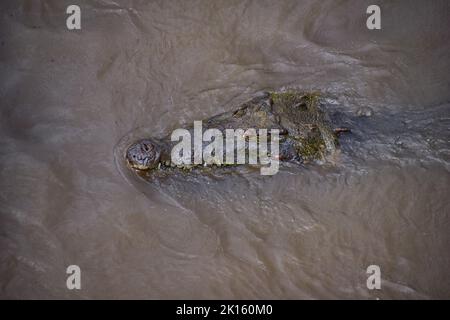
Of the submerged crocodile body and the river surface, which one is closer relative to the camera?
the river surface

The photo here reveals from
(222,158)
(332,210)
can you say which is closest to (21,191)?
(222,158)

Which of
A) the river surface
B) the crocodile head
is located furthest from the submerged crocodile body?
the river surface

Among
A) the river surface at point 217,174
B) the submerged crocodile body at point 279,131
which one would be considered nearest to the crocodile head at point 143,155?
the submerged crocodile body at point 279,131

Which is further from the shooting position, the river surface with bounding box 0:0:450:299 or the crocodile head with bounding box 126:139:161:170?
the crocodile head with bounding box 126:139:161:170

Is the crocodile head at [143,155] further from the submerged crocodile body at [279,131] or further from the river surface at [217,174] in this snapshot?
the river surface at [217,174]

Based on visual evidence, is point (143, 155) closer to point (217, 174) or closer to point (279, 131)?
point (217, 174)

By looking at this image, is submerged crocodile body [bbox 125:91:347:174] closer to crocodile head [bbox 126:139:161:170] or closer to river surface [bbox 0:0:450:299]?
crocodile head [bbox 126:139:161:170]

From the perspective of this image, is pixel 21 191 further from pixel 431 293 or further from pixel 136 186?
pixel 431 293
